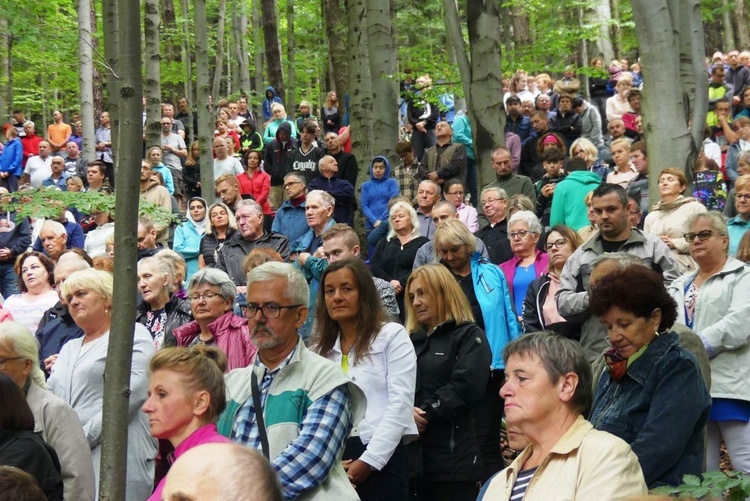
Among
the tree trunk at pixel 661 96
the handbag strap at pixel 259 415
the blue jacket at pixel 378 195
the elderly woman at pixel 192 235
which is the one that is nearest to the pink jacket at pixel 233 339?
the handbag strap at pixel 259 415

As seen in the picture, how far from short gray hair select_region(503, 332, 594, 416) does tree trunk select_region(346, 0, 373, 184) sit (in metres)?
12.7

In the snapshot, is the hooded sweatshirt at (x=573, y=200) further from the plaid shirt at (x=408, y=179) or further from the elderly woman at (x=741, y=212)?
the plaid shirt at (x=408, y=179)

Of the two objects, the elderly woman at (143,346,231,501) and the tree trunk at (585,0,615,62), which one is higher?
the tree trunk at (585,0,615,62)

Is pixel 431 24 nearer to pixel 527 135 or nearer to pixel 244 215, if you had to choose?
pixel 527 135

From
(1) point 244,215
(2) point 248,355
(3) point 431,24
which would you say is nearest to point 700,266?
(2) point 248,355

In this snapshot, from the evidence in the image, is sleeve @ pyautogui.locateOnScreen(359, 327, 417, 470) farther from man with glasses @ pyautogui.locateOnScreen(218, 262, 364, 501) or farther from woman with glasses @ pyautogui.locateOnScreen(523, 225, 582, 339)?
woman with glasses @ pyautogui.locateOnScreen(523, 225, 582, 339)

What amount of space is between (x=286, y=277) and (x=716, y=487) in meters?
2.37

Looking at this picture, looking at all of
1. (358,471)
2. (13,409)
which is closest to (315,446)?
(358,471)

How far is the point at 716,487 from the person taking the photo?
12.7 ft

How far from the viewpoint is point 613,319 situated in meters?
5.05

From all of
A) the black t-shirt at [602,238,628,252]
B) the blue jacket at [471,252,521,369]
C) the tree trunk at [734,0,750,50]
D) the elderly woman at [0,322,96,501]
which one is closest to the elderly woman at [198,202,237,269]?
the blue jacket at [471,252,521,369]

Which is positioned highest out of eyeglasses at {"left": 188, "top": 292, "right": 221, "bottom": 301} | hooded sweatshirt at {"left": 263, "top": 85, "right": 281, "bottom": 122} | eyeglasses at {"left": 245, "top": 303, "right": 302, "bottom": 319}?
hooded sweatshirt at {"left": 263, "top": 85, "right": 281, "bottom": 122}

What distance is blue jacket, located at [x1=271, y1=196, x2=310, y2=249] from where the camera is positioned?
42.8ft

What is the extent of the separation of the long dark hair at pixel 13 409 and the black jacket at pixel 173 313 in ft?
9.46
